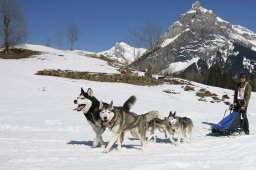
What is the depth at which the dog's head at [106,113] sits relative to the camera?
9.21 metres

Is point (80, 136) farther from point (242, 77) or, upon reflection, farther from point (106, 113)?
point (242, 77)

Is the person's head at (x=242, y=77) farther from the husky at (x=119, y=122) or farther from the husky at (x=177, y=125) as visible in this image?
the husky at (x=119, y=122)

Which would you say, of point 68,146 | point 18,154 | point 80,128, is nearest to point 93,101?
point 68,146

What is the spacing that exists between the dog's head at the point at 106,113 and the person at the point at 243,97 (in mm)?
5407

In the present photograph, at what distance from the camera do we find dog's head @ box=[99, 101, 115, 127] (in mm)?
9211

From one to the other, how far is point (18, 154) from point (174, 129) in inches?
199

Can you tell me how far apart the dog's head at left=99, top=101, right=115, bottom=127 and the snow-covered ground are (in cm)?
82

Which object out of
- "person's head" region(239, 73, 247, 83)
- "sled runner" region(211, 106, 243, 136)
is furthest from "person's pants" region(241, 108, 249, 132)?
"person's head" region(239, 73, 247, 83)

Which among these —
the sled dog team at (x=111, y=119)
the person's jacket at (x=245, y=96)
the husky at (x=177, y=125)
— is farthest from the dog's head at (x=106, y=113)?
the person's jacket at (x=245, y=96)

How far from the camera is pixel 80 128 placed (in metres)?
15.3

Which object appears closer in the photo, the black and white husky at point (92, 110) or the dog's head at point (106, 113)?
the dog's head at point (106, 113)

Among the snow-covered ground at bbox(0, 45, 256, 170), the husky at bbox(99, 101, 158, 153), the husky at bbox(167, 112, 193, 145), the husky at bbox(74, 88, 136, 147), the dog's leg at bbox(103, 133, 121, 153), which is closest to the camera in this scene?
the snow-covered ground at bbox(0, 45, 256, 170)

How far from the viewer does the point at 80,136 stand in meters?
13.1

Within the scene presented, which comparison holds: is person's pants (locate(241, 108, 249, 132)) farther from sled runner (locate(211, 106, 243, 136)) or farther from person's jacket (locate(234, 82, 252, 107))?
person's jacket (locate(234, 82, 252, 107))
